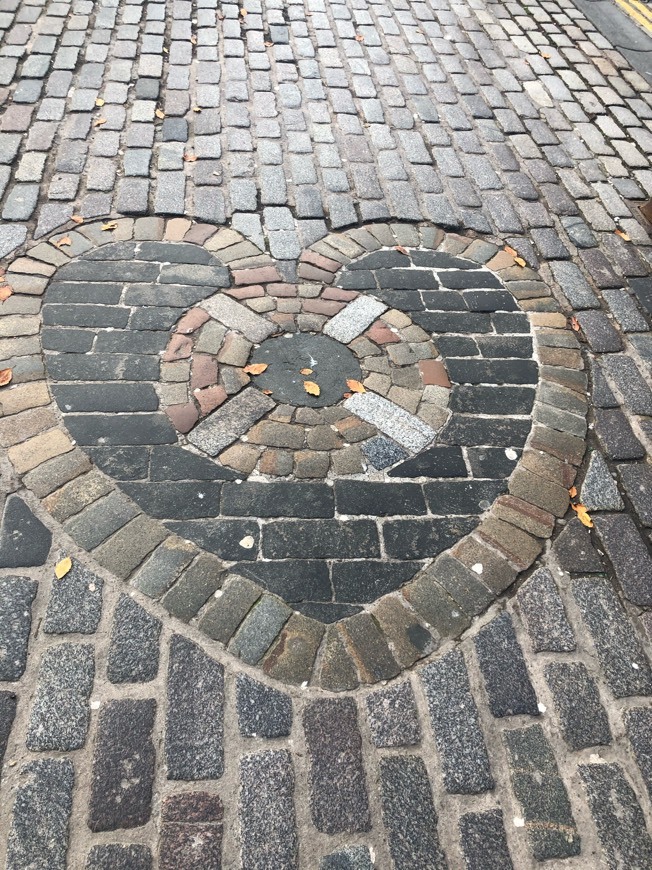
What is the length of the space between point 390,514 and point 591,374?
5.46ft

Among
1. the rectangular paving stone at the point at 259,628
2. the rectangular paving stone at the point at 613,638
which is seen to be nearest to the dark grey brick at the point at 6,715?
the rectangular paving stone at the point at 259,628

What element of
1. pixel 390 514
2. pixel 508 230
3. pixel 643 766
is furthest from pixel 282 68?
pixel 643 766

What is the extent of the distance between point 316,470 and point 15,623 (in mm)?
1498

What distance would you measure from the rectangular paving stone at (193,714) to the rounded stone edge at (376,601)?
136 mm

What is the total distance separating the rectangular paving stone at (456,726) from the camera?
2.48 m

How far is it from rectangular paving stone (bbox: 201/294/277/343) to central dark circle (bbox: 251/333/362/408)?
79mm

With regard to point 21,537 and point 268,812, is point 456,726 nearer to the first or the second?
point 268,812

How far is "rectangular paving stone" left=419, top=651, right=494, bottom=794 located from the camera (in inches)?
97.5

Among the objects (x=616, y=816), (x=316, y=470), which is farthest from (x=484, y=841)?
(x=316, y=470)

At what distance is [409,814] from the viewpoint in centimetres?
238

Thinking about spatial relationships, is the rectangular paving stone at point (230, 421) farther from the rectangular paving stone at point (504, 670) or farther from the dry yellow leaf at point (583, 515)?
the dry yellow leaf at point (583, 515)

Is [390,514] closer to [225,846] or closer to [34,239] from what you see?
[225,846]

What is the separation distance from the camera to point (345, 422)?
357 cm

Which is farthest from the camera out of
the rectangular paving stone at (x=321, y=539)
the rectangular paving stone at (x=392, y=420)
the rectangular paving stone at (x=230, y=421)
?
the rectangular paving stone at (x=392, y=420)
